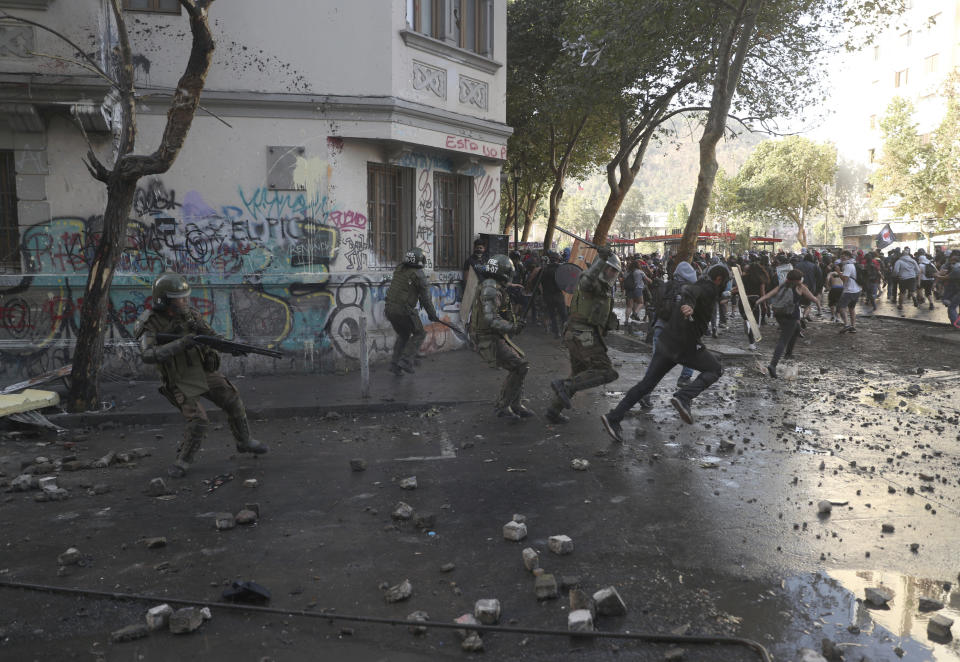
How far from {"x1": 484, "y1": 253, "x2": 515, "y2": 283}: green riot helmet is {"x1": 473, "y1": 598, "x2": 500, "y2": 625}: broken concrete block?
14.1ft

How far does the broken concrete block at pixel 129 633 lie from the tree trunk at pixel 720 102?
436 inches

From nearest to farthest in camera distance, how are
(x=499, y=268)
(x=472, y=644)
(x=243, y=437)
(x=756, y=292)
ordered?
(x=472, y=644) → (x=243, y=437) → (x=499, y=268) → (x=756, y=292)

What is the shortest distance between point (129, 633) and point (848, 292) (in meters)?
15.7

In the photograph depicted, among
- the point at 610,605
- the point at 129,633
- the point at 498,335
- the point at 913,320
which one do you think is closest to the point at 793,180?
the point at 913,320

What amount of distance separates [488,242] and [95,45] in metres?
6.70

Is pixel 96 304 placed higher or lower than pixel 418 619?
higher

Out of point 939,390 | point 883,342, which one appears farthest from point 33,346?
point 883,342

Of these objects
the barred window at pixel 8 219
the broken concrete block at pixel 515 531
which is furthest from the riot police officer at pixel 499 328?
the barred window at pixel 8 219

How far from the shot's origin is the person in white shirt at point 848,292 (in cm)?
1535

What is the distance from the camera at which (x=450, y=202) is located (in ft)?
41.9

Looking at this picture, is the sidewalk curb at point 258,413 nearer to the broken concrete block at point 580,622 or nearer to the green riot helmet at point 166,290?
the green riot helmet at point 166,290

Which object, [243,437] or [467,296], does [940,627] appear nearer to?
[243,437]

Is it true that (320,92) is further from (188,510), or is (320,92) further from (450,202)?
(188,510)

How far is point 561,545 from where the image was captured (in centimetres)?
403
